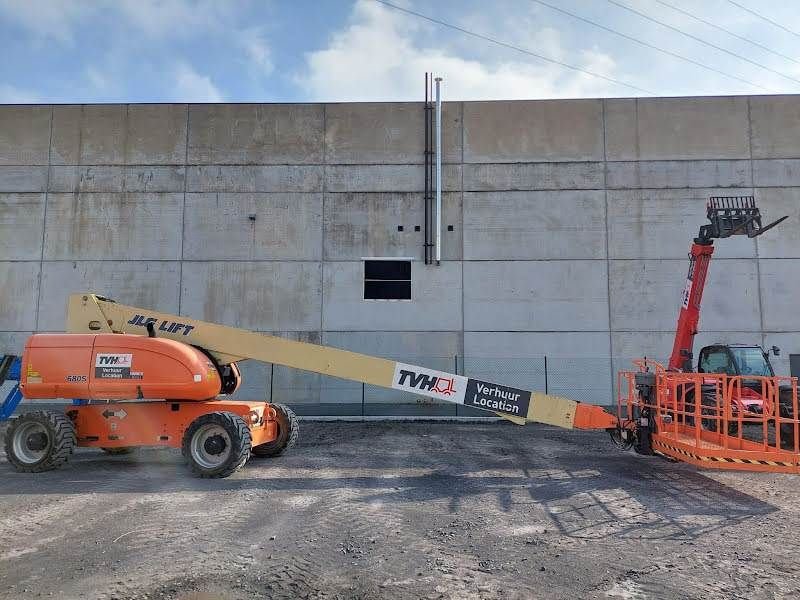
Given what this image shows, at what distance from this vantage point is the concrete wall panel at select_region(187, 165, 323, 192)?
62.4ft

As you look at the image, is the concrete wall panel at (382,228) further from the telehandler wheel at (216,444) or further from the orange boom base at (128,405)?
the telehandler wheel at (216,444)

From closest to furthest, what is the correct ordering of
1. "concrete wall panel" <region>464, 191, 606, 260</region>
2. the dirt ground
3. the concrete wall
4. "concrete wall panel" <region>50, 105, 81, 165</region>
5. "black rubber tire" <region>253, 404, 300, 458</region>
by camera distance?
the dirt ground < "black rubber tire" <region>253, 404, 300, 458</region> < the concrete wall < "concrete wall panel" <region>464, 191, 606, 260</region> < "concrete wall panel" <region>50, 105, 81, 165</region>

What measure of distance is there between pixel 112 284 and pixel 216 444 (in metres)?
12.7

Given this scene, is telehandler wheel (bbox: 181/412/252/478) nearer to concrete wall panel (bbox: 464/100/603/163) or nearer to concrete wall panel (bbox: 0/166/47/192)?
concrete wall panel (bbox: 464/100/603/163)

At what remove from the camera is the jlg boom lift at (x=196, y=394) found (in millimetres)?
8492

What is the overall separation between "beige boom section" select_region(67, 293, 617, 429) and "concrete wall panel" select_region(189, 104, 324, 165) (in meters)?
10.7

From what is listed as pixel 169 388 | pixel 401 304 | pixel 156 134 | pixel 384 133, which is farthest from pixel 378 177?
pixel 169 388

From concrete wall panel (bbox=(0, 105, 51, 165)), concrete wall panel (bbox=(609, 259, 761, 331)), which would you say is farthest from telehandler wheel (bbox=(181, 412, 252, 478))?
concrete wall panel (bbox=(0, 105, 51, 165))

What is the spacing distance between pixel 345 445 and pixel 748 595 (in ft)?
28.0

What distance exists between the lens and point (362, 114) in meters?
19.3

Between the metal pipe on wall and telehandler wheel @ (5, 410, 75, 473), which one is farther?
the metal pipe on wall

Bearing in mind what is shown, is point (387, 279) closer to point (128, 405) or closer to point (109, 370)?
point (128, 405)

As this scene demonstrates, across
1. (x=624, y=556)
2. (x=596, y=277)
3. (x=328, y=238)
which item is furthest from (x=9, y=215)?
(x=624, y=556)

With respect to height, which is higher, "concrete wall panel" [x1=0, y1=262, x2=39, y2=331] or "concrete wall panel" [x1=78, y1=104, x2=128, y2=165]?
"concrete wall panel" [x1=78, y1=104, x2=128, y2=165]
